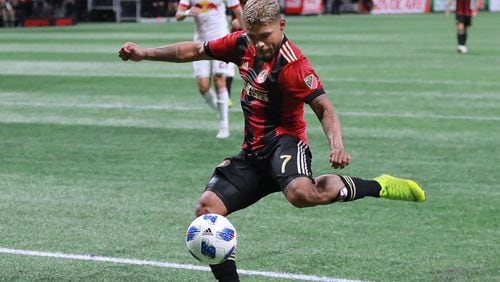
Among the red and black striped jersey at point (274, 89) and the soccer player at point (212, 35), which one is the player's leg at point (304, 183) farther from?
the soccer player at point (212, 35)

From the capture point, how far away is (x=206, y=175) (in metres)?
11.2

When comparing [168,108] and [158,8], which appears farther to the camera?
[158,8]

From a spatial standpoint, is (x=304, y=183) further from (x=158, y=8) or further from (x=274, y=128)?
(x=158, y=8)

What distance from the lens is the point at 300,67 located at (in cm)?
667

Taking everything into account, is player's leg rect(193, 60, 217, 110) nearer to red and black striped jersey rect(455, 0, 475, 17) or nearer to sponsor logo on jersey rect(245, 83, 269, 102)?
sponsor logo on jersey rect(245, 83, 269, 102)

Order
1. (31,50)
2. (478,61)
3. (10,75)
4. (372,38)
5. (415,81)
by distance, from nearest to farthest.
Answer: (415,81) → (10,75) → (478,61) → (31,50) → (372,38)

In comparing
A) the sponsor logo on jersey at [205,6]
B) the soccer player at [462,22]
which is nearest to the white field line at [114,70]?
the sponsor logo on jersey at [205,6]

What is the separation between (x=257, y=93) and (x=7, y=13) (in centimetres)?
4050

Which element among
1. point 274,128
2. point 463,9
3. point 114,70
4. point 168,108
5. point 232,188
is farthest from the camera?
point 463,9

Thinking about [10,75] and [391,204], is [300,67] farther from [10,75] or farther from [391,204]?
[10,75]

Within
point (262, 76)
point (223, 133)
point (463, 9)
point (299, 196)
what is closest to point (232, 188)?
point (299, 196)

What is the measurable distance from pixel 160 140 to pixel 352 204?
4.41m

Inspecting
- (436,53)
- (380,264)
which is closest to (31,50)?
(436,53)

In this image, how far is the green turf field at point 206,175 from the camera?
7602 mm
